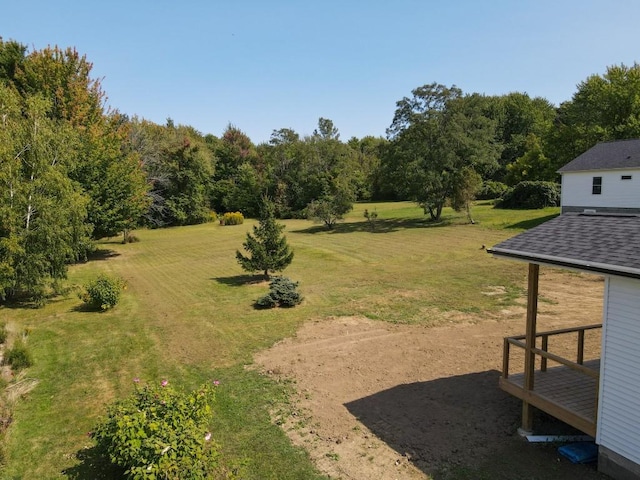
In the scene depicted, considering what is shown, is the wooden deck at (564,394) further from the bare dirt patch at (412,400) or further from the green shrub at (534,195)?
the green shrub at (534,195)

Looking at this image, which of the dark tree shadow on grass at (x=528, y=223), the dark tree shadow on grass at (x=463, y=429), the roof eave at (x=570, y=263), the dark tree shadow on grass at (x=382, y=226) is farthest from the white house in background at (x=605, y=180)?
A: the roof eave at (x=570, y=263)

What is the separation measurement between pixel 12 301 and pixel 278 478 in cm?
1746

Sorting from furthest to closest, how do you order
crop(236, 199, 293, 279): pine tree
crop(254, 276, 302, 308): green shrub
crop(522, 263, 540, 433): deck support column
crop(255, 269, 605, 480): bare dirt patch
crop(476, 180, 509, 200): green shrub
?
crop(476, 180, 509, 200): green shrub, crop(236, 199, 293, 279): pine tree, crop(254, 276, 302, 308): green shrub, crop(522, 263, 540, 433): deck support column, crop(255, 269, 605, 480): bare dirt patch

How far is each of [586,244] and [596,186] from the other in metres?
24.4

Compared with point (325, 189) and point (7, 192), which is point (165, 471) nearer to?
point (7, 192)

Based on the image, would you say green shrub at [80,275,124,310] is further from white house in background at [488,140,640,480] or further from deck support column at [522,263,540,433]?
deck support column at [522,263,540,433]

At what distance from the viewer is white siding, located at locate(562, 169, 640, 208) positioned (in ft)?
84.3

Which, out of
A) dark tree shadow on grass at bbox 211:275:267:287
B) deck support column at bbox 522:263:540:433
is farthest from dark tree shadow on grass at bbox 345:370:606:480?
dark tree shadow on grass at bbox 211:275:267:287

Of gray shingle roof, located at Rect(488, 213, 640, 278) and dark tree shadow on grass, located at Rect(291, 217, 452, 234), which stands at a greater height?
gray shingle roof, located at Rect(488, 213, 640, 278)

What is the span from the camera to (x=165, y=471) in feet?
17.9

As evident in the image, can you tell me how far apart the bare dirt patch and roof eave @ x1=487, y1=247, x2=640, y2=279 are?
3050mm

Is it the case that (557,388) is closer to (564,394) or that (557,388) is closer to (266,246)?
(564,394)

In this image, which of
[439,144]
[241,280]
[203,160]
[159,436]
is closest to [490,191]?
[439,144]

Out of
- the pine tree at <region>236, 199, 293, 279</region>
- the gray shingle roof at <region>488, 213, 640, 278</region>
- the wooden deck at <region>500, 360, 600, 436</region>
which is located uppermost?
the gray shingle roof at <region>488, 213, 640, 278</region>
